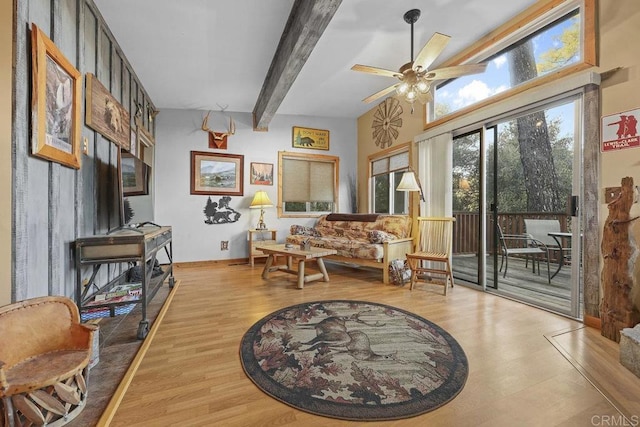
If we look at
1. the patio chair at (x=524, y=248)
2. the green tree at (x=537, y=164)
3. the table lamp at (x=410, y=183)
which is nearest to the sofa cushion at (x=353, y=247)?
the table lamp at (x=410, y=183)

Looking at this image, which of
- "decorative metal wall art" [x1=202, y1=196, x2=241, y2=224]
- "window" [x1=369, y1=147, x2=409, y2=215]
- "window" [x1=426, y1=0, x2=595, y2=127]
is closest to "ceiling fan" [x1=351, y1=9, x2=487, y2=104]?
"window" [x1=426, y1=0, x2=595, y2=127]

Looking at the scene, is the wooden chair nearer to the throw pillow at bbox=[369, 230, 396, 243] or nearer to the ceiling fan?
the throw pillow at bbox=[369, 230, 396, 243]

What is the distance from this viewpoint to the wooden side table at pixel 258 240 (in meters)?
4.76

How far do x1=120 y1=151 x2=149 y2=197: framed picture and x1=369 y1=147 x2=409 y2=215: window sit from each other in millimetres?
3887

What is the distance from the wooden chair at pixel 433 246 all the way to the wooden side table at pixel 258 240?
8.38 ft

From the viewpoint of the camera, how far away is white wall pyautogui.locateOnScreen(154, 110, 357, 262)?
468cm

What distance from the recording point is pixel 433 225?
11.9 ft

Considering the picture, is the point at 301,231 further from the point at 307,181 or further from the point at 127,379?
the point at 127,379

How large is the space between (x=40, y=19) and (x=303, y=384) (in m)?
2.72

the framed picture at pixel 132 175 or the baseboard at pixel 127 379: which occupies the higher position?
the framed picture at pixel 132 175

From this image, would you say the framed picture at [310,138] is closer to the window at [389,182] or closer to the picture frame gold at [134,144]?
the window at [389,182]

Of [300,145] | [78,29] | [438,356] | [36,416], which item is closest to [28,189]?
[36,416]

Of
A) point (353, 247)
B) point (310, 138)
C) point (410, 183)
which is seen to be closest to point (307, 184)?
point (310, 138)

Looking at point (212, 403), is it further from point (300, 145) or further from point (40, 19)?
point (300, 145)
